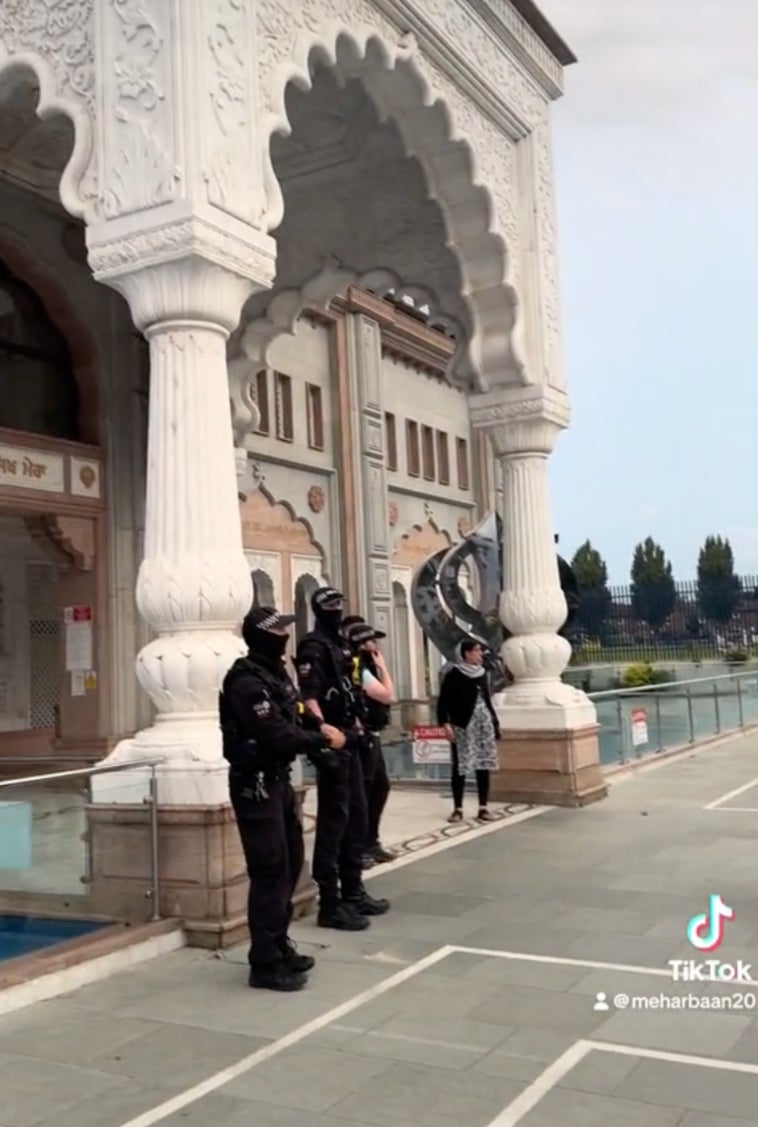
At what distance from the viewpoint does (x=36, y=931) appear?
5.56 meters

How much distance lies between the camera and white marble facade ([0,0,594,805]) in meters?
5.91

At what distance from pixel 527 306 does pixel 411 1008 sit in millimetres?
7167

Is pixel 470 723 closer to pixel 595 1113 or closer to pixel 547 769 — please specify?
pixel 547 769

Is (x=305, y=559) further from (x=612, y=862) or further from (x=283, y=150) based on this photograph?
(x=612, y=862)

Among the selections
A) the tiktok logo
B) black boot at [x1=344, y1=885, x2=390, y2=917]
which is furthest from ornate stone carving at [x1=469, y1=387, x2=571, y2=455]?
black boot at [x1=344, y1=885, x2=390, y2=917]

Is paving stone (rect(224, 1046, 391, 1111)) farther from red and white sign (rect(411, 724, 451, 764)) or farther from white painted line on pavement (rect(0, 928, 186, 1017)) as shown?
red and white sign (rect(411, 724, 451, 764))

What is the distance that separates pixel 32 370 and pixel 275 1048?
9.44 m

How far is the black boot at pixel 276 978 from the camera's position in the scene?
4.74 metres

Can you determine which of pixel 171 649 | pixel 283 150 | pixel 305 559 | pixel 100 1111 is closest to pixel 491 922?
pixel 171 649

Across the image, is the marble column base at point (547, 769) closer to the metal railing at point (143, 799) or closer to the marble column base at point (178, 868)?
the marble column base at point (178, 868)

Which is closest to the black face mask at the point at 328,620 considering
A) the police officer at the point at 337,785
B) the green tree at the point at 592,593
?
the police officer at the point at 337,785


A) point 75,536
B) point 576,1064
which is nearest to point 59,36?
point 576,1064

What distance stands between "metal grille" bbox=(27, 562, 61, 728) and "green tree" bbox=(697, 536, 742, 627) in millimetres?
44334

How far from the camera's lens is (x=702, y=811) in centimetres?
937
